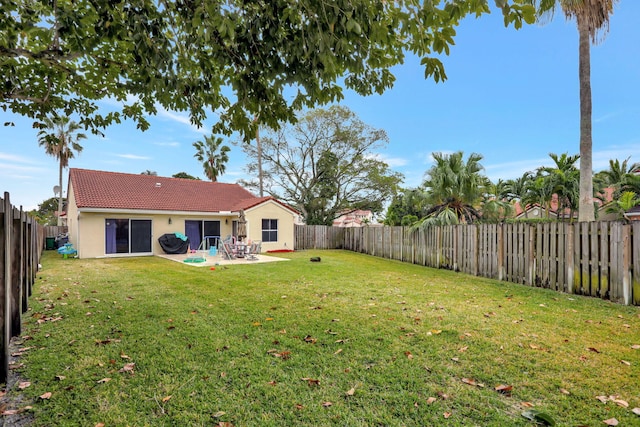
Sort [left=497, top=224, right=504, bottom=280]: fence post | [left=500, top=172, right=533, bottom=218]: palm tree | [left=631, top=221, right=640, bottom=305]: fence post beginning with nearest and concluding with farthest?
[left=631, top=221, right=640, bottom=305]: fence post < [left=497, top=224, right=504, bottom=280]: fence post < [left=500, top=172, right=533, bottom=218]: palm tree

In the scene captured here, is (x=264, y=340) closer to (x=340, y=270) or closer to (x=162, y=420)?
(x=162, y=420)

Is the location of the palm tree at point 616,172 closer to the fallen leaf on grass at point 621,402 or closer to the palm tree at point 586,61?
the palm tree at point 586,61

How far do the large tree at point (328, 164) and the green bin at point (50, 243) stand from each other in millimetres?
14757

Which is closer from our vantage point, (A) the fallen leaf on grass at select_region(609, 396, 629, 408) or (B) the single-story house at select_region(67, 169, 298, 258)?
(A) the fallen leaf on grass at select_region(609, 396, 629, 408)

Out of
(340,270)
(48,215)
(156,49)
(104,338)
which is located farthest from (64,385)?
(48,215)

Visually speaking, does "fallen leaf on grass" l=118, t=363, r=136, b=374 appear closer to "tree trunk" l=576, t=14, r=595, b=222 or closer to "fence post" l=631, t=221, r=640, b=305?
"fence post" l=631, t=221, r=640, b=305

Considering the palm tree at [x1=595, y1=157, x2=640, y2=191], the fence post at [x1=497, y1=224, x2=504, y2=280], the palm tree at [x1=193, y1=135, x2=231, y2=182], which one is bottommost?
the fence post at [x1=497, y1=224, x2=504, y2=280]

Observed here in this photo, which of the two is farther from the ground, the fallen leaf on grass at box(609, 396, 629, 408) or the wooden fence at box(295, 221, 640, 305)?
the wooden fence at box(295, 221, 640, 305)

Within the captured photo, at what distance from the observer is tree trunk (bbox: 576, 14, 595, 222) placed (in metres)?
9.05

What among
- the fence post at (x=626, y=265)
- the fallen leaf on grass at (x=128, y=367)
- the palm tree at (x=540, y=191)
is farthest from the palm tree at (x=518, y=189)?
the fallen leaf on grass at (x=128, y=367)

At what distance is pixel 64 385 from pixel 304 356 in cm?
228

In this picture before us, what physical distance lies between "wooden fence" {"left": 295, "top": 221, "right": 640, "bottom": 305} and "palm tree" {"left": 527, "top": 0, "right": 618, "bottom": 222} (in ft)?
8.58

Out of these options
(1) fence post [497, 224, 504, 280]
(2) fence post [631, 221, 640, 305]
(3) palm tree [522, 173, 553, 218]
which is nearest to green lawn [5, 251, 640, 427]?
(2) fence post [631, 221, 640, 305]

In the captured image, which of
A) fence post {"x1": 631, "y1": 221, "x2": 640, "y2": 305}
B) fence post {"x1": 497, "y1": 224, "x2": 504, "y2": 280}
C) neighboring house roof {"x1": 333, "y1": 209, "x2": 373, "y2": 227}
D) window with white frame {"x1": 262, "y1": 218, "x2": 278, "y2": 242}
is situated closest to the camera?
fence post {"x1": 631, "y1": 221, "x2": 640, "y2": 305}
